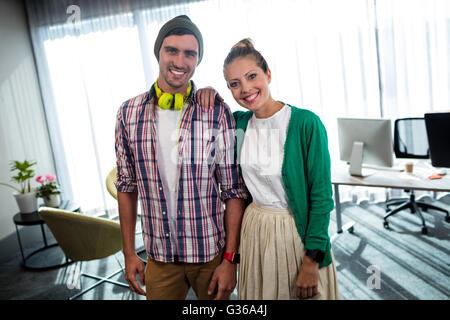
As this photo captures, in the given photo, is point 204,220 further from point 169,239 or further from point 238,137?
point 238,137

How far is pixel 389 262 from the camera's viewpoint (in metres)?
2.61

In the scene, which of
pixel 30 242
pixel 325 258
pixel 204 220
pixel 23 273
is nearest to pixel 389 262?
pixel 325 258

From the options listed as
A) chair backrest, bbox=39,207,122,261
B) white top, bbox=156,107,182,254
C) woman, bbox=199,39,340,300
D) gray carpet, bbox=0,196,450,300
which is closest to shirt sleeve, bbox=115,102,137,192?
white top, bbox=156,107,182,254

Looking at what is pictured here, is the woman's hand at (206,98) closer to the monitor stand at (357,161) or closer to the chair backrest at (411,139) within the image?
the monitor stand at (357,161)

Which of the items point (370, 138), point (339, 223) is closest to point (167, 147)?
point (370, 138)

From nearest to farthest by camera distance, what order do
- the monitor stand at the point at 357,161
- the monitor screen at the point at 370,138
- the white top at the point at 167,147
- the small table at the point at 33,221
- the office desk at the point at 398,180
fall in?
the white top at the point at 167,147, the office desk at the point at 398,180, the monitor screen at the point at 370,138, the monitor stand at the point at 357,161, the small table at the point at 33,221

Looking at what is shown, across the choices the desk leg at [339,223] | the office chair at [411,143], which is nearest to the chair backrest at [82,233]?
the desk leg at [339,223]

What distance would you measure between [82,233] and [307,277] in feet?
5.45

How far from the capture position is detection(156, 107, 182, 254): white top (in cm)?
117

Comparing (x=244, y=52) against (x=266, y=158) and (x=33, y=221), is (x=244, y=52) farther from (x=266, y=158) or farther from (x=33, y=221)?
(x=33, y=221)

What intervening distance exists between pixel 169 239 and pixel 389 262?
198cm

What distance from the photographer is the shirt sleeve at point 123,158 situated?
3.98 feet

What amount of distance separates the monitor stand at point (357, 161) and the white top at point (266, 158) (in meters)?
1.74

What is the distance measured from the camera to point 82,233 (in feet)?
7.63
